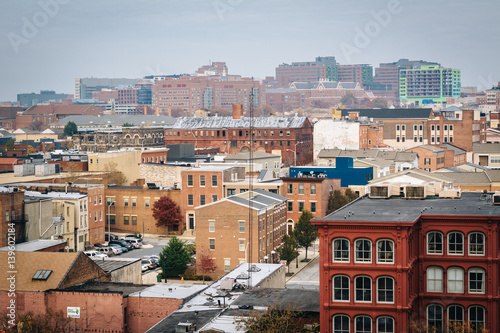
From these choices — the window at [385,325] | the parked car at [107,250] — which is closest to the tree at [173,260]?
the parked car at [107,250]

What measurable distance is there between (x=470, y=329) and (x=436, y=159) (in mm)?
73950

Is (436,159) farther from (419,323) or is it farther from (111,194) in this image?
(419,323)

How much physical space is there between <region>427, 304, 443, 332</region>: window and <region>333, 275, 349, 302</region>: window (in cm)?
397

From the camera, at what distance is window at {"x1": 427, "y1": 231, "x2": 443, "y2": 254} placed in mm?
35438

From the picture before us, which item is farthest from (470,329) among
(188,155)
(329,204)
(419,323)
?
(188,155)

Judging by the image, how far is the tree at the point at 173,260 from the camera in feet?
191

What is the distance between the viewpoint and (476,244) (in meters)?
34.9

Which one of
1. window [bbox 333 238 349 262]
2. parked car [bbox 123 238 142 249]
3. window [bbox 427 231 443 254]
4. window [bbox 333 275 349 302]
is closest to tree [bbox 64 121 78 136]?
parked car [bbox 123 238 142 249]

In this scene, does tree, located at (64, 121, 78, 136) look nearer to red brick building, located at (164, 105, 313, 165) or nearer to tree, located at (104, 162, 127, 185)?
red brick building, located at (164, 105, 313, 165)

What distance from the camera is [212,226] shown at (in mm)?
60969

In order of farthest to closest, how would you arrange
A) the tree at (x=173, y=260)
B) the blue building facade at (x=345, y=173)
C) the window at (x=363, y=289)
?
the blue building facade at (x=345, y=173) → the tree at (x=173, y=260) → the window at (x=363, y=289)

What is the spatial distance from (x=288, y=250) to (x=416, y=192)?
21512 millimetres

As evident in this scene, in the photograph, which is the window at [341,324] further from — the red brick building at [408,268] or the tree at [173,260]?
the tree at [173,260]

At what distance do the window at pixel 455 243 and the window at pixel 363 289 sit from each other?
Answer: 4126 mm
